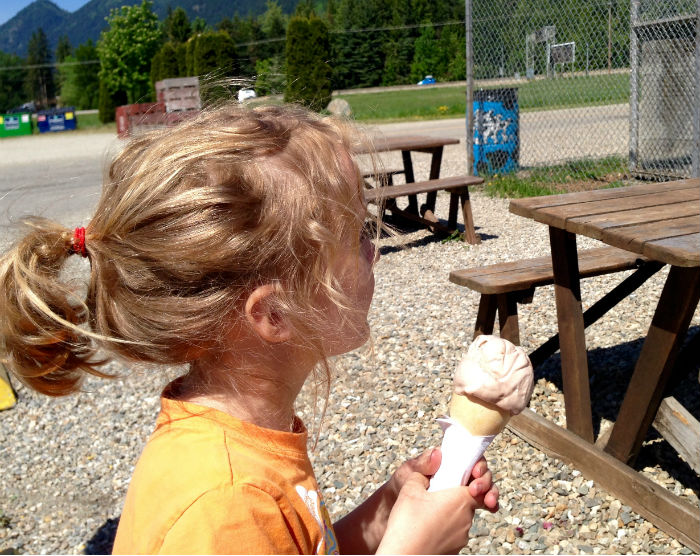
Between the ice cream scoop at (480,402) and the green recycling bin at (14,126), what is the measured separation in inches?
1508

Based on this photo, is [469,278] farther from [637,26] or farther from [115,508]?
[637,26]

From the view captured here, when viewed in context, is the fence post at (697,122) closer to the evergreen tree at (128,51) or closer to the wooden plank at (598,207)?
the wooden plank at (598,207)

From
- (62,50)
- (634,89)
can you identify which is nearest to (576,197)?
(634,89)

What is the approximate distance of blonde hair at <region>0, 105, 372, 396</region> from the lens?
1.24 meters

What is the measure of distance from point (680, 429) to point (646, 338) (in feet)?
1.20

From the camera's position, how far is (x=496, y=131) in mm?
10008

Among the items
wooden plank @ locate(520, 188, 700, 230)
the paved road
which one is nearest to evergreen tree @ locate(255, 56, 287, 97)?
wooden plank @ locate(520, 188, 700, 230)

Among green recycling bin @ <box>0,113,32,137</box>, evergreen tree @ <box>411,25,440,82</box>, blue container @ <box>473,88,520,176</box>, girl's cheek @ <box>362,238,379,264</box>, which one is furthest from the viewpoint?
evergreen tree @ <box>411,25,440,82</box>

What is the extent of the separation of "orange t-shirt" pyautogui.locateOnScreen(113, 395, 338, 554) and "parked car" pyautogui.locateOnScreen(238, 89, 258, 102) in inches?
33.4

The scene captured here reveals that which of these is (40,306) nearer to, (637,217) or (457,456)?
(457,456)

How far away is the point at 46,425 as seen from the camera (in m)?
3.98

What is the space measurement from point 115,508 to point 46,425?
1.07 m

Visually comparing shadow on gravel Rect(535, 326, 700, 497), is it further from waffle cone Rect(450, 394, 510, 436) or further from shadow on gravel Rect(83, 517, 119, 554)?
shadow on gravel Rect(83, 517, 119, 554)

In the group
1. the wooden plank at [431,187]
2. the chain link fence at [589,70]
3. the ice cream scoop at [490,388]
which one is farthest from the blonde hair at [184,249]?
the chain link fence at [589,70]
